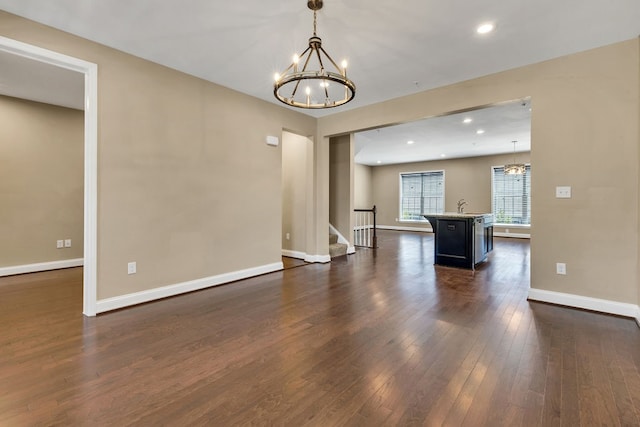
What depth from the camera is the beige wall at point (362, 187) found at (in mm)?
12469

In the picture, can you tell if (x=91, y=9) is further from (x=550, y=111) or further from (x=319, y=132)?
(x=550, y=111)

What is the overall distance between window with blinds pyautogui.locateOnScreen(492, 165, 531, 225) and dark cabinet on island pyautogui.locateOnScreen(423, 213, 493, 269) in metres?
5.18

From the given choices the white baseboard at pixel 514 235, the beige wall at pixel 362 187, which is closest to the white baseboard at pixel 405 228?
the beige wall at pixel 362 187

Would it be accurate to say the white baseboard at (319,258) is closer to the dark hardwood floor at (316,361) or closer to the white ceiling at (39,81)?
the dark hardwood floor at (316,361)

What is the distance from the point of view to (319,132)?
19.0 feet

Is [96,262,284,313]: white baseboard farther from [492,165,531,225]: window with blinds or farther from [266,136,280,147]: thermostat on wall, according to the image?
[492,165,531,225]: window with blinds

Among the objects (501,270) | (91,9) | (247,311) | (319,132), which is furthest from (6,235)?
(501,270)

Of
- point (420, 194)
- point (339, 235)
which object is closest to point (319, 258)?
point (339, 235)

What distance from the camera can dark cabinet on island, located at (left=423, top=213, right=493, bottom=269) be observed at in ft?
17.0

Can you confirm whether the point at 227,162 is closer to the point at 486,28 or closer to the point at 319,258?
the point at 319,258

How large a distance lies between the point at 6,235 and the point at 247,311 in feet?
14.1

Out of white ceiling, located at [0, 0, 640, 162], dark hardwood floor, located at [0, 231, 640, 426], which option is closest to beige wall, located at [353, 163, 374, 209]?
white ceiling, located at [0, 0, 640, 162]

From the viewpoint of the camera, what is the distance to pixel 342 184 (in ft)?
22.0

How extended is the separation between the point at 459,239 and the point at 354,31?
3964mm
